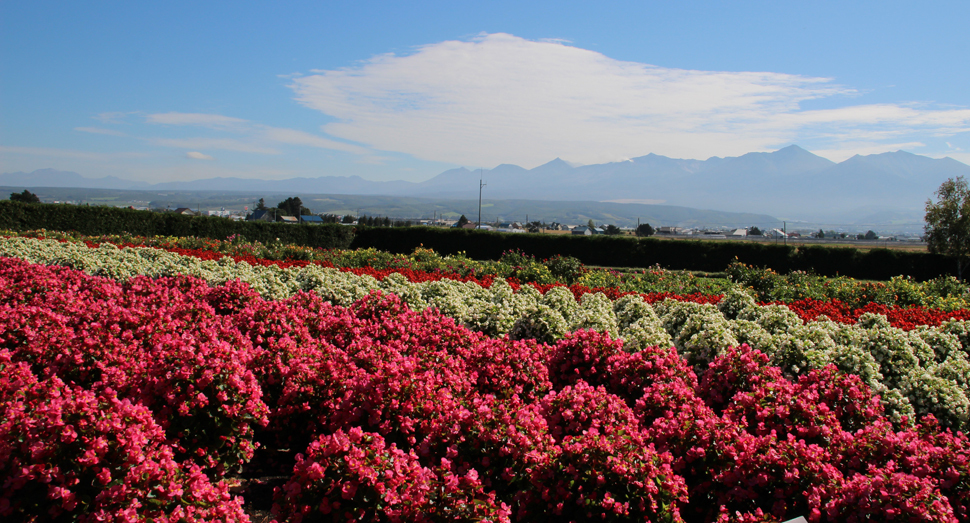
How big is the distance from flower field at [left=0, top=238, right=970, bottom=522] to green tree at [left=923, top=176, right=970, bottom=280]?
2451 cm

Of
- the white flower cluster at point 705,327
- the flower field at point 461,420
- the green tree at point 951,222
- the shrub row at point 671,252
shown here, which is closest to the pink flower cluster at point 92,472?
the flower field at point 461,420

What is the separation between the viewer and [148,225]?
24.9 metres

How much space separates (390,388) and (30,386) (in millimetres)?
1980

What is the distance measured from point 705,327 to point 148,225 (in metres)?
26.6

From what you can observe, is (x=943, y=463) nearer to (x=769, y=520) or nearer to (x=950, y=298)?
(x=769, y=520)

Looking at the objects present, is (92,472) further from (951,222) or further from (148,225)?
(951,222)

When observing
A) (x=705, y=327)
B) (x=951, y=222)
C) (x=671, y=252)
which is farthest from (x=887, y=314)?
(x=951, y=222)

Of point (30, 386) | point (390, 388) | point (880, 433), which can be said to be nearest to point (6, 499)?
point (30, 386)

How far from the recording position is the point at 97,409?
267 centimetres

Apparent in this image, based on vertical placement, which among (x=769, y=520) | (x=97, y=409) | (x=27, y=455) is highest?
(x=97, y=409)

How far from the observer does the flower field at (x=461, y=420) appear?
243 centimetres

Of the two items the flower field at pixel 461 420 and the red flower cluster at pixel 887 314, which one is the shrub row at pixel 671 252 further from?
the flower field at pixel 461 420

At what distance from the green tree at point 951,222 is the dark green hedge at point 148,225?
2845 centimetres

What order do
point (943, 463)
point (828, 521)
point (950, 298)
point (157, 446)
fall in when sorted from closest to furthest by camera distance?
point (828, 521) → point (943, 463) → point (157, 446) → point (950, 298)
